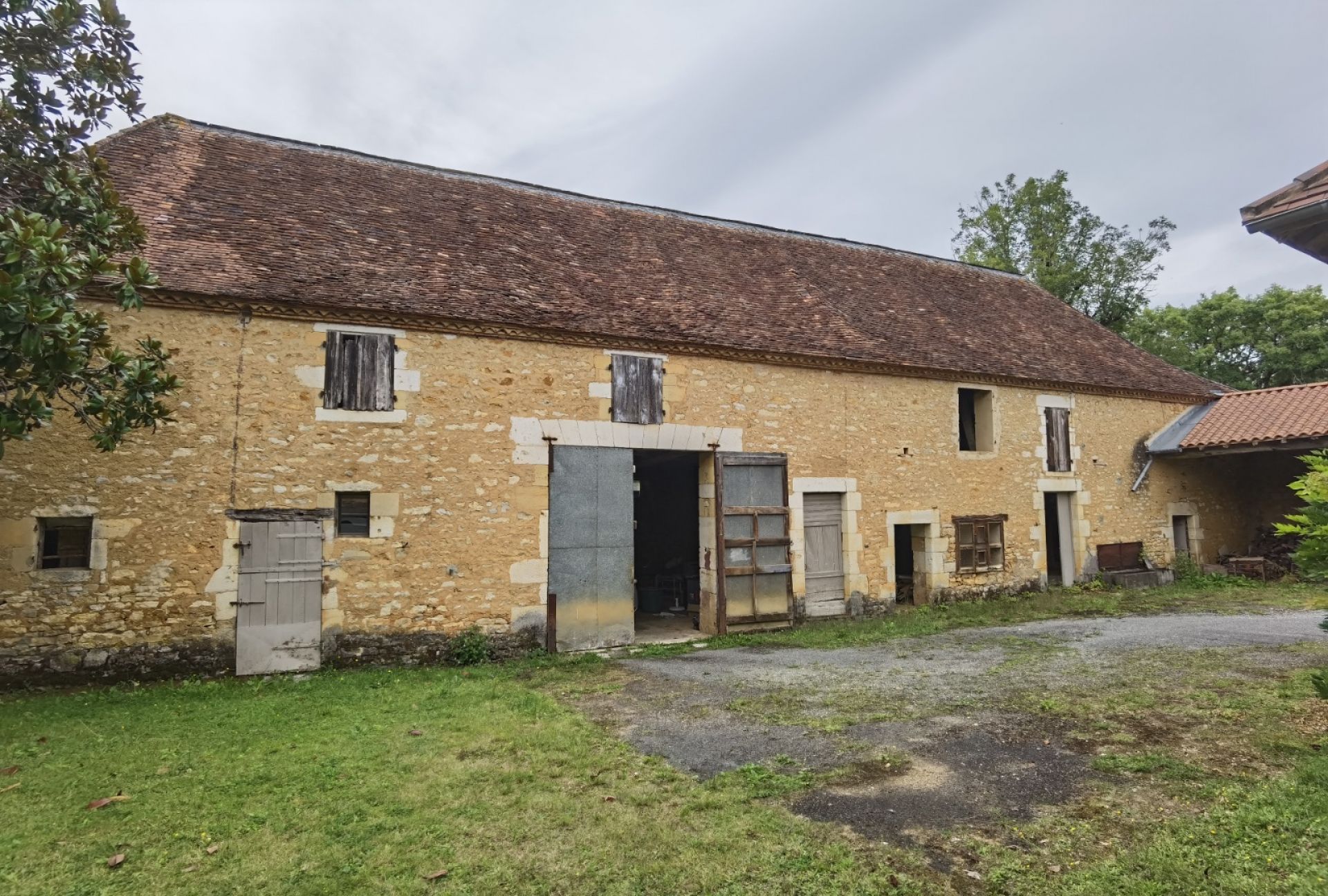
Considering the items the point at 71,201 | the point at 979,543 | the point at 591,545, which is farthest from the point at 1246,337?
the point at 71,201

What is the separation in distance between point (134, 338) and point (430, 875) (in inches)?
276

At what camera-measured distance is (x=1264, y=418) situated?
13.5 meters

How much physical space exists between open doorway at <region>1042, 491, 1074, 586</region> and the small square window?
1178cm

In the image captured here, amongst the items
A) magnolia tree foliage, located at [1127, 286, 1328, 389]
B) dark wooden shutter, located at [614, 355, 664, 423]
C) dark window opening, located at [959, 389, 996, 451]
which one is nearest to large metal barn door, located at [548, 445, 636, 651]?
dark wooden shutter, located at [614, 355, 664, 423]

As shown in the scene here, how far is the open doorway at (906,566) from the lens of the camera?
12023 millimetres

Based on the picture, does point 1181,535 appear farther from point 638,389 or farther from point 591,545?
point 591,545

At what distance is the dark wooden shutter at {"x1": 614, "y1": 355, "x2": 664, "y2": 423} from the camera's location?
9461 mm

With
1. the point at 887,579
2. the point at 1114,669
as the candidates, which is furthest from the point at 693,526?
the point at 1114,669

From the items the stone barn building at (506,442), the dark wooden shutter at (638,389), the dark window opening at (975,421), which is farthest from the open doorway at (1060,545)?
the dark wooden shutter at (638,389)

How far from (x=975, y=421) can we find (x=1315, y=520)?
8249mm

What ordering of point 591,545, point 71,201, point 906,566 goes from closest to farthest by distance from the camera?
point 71,201
point 591,545
point 906,566

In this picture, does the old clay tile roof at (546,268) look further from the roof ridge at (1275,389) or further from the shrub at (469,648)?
the shrub at (469,648)

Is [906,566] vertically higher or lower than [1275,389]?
lower

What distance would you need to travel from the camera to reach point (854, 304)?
12.7 meters
